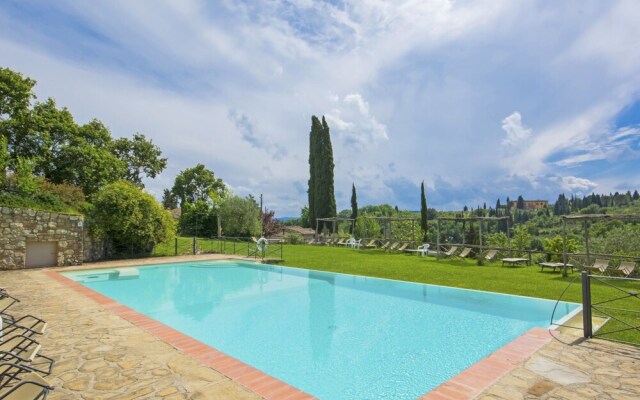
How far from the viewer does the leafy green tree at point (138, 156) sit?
32438 millimetres

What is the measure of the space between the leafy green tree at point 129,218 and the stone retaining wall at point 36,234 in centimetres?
145

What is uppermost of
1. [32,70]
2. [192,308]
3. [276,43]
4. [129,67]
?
[32,70]

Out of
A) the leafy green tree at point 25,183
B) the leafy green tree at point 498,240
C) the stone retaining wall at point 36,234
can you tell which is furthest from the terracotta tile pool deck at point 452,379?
the leafy green tree at point 498,240

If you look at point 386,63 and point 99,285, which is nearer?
point 99,285

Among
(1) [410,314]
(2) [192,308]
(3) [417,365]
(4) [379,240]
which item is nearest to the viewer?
(3) [417,365]

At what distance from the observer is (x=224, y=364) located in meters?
4.13

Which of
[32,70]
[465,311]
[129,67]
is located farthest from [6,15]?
[465,311]

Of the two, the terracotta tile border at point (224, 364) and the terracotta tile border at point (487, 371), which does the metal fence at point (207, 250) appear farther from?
the terracotta tile border at point (487, 371)

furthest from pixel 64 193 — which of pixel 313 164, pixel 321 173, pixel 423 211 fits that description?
pixel 313 164

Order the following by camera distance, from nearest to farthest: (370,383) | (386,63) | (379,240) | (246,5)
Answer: (370,383) < (246,5) < (386,63) < (379,240)

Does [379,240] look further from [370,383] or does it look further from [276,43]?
[370,383]

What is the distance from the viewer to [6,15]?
1135 centimetres

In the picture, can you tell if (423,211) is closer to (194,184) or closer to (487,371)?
(487,371)

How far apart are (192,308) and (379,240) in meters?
16.4
